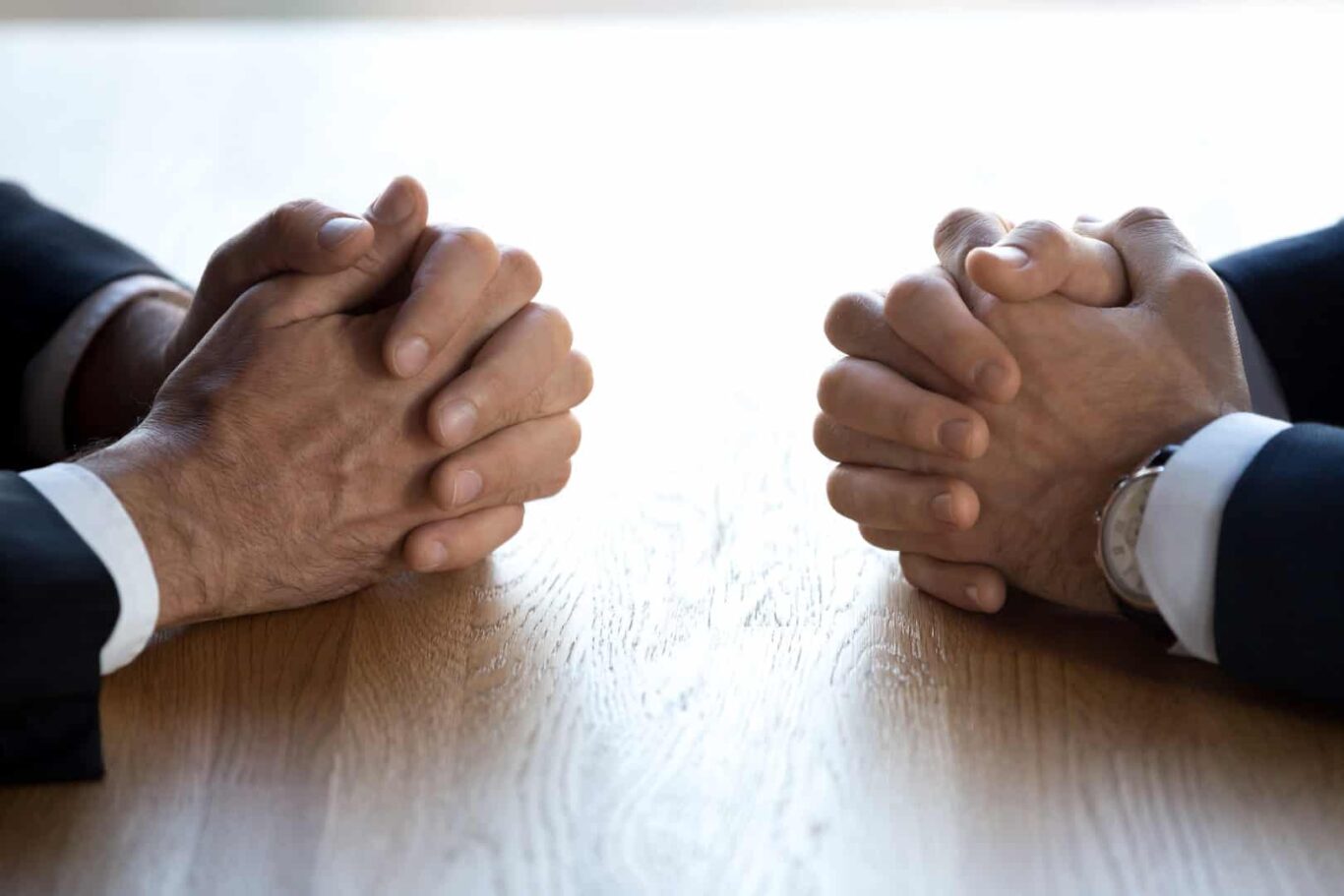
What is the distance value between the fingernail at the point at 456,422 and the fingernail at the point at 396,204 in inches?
5.9

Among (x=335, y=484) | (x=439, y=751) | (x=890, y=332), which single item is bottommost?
(x=439, y=751)

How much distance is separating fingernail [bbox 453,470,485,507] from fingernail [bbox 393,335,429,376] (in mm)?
83

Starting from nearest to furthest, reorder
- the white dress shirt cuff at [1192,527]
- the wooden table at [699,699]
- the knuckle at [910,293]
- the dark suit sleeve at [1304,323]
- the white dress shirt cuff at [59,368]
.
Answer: the wooden table at [699,699] < the white dress shirt cuff at [1192,527] < the knuckle at [910,293] < the dark suit sleeve at [1304,323] < the white dress shirt cuff at [59,368]

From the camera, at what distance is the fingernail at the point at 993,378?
1.04m

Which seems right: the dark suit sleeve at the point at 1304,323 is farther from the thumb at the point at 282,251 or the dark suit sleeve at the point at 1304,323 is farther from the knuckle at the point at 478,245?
the thumb at the point at 282,251

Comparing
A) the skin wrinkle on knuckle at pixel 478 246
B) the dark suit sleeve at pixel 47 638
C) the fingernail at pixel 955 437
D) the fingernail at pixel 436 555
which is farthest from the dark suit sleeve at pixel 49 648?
the fingernail at pixel 955 437

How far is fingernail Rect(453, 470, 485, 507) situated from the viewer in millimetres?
1094

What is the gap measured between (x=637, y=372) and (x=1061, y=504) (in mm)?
563

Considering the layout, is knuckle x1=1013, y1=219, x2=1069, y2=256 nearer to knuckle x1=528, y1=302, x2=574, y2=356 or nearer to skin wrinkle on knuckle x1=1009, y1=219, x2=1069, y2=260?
skin wrinkle on knuckle x1=1009, y1=219, x2=1069, y2=260

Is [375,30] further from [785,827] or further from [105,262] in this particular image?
[785,827]

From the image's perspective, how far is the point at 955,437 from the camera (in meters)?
1.05

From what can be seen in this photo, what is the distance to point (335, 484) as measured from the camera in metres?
1.08

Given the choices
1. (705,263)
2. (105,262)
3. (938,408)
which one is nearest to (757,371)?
(705,263)

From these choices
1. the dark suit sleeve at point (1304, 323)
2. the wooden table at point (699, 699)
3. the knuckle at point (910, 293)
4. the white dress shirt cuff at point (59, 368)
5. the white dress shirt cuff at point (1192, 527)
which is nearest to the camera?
the wooden table at point (699, 699)
